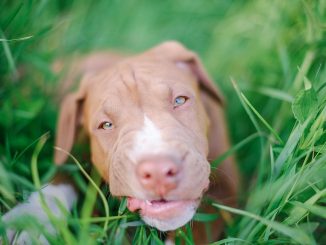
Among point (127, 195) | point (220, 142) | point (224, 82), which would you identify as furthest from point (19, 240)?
point (224, 82)

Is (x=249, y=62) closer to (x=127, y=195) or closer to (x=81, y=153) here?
(x=81, y=153)

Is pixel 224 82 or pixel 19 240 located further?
pixel 224 82

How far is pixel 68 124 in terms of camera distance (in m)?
3.91

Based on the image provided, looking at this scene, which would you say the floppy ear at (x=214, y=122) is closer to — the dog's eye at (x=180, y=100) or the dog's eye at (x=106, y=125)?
the dog's eye at (x=180, y=100)

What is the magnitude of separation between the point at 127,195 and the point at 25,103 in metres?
1.68

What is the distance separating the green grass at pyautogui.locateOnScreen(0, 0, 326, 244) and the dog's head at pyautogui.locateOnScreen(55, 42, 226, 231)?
189 millimetres

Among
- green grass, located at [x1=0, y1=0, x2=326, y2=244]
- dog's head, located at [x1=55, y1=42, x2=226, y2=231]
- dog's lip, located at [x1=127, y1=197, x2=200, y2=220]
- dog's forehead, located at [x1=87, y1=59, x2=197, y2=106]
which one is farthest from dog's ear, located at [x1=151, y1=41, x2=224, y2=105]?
dog's lip, located at [x1=127, y1=197, x2=200, y2=220]

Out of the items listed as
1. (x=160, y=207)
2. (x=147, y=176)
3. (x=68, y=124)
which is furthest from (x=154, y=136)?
(x=68, y=124)

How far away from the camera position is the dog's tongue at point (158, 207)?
9.16ft

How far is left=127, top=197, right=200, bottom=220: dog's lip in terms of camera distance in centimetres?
279

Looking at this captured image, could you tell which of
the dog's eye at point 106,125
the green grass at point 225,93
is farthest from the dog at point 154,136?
the green grass at point 225,93

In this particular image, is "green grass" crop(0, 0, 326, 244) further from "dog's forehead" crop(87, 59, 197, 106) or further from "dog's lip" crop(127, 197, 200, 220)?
"dog's forehead" crop(87, 59, 197, 106)

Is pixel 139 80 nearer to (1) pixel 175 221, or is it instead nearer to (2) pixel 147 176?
(2) pixel 147 176

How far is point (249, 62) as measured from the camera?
5137mm
